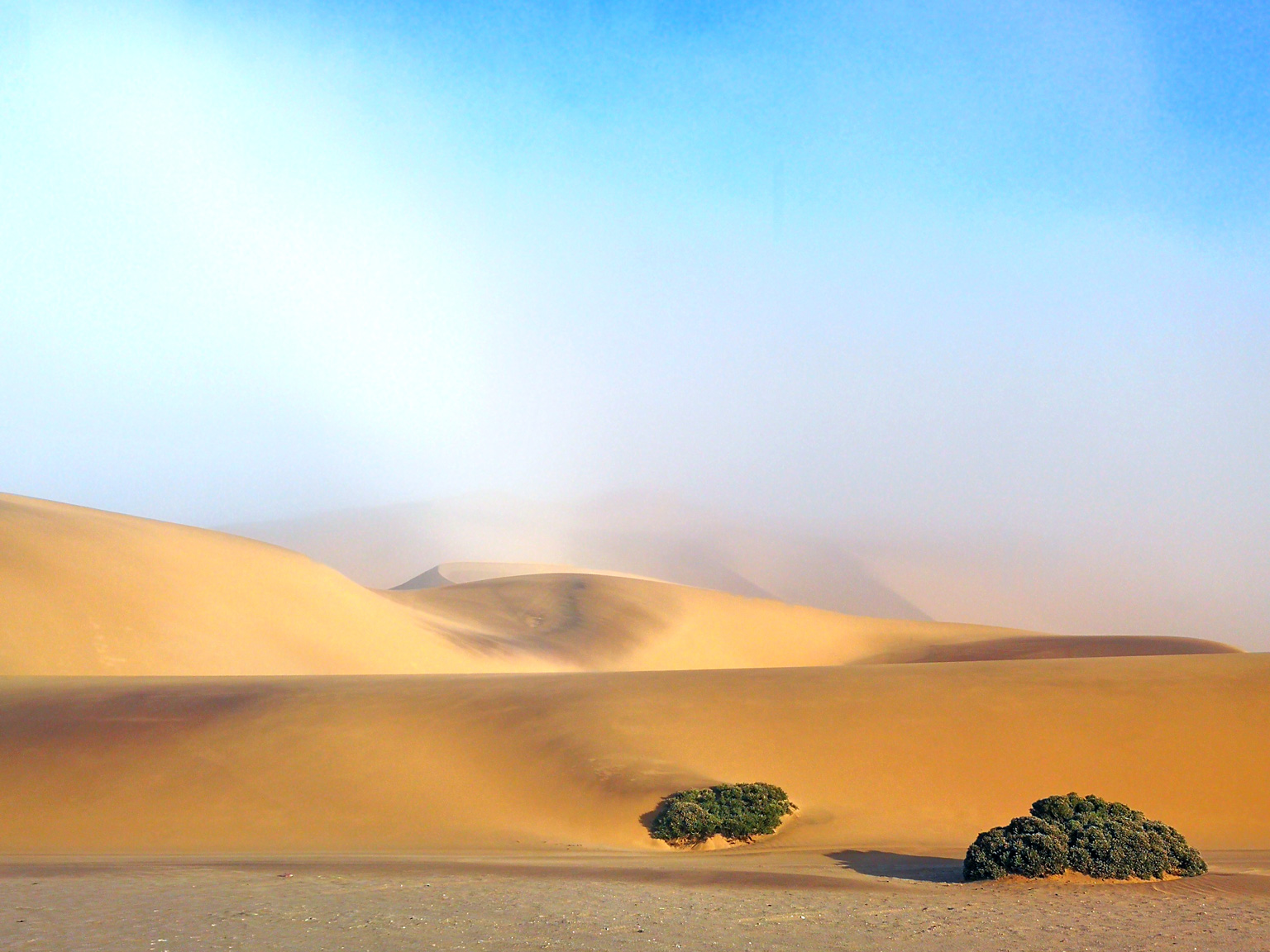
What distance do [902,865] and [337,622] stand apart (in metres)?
30.5

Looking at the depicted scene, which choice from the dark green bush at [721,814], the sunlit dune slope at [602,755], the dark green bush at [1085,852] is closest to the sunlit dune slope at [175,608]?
the sunlit dune slope at [602,755]

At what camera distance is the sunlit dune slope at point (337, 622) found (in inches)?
1185

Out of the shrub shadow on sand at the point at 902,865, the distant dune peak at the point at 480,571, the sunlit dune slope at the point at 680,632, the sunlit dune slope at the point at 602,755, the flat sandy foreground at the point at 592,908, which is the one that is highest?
the distant dune peak at the point at 480,571

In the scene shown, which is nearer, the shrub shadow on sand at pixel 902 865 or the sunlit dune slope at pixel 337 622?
the shrub shadow on sand at pixel 902 865

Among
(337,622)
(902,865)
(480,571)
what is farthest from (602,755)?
(480,571)

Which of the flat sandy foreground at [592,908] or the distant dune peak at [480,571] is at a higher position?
the distant dune peak at [480,571]

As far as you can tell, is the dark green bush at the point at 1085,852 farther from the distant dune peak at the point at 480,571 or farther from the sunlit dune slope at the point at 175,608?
the distant dune peak at the point at 480,571

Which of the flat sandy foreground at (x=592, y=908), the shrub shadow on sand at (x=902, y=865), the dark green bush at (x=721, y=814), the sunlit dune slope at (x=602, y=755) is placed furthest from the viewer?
the sunlit dune slope at (x=602, y=755)

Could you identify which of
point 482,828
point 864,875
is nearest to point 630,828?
point 482,828

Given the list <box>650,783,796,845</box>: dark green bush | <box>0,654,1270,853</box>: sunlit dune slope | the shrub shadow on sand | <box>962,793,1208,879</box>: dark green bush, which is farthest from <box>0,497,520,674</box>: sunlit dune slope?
<box>962,793,1208,879</box>: dark green bush

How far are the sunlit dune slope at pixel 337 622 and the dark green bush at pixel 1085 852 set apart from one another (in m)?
24.3

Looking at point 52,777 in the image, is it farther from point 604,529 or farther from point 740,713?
point 604,529

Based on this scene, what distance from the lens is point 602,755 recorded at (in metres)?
17.2

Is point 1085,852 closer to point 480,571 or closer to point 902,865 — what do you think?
point 902,865
